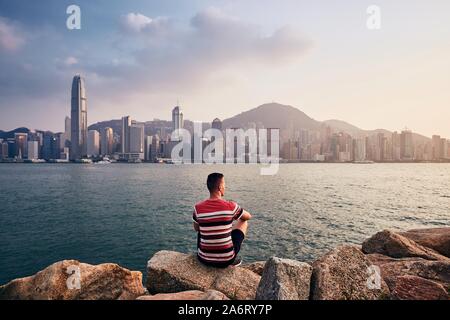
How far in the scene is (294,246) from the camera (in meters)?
19.4

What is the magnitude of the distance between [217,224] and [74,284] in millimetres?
3059

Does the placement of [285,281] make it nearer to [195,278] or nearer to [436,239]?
[195,278]

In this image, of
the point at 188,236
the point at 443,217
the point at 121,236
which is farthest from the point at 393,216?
the point at 121,236

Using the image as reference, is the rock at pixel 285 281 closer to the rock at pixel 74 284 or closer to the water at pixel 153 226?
Answer: the rock at pixel 74 284

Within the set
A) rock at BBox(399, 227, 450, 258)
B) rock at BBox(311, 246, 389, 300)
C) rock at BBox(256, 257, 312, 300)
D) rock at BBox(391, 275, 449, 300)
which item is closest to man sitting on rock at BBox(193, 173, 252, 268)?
rock at BBox(256, 257, 312, 300)

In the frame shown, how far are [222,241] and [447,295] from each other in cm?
407

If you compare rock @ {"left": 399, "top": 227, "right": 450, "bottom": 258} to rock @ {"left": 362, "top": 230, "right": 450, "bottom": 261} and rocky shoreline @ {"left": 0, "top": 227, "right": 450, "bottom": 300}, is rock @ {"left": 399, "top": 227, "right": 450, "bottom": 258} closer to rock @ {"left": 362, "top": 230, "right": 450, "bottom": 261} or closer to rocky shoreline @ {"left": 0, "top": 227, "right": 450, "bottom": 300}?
rock @ {"left": 362, "top": 230, "right": 450, "bottom": 261}

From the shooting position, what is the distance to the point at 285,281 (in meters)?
4.61

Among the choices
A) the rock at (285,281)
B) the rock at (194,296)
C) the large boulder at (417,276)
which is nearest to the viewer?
the rock at (194,296)

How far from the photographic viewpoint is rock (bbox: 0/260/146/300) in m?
5.08

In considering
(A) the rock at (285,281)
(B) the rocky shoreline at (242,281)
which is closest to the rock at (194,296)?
(B) the rocky shoreline at (242,281)

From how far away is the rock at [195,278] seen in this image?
5325 mm

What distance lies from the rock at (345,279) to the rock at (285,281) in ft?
0.74
